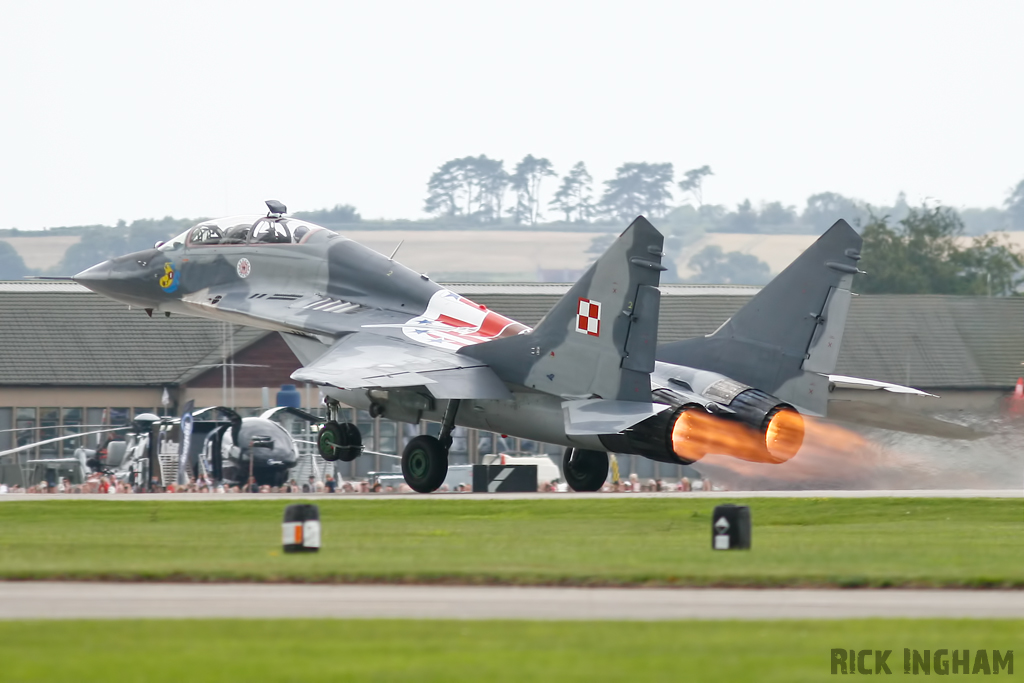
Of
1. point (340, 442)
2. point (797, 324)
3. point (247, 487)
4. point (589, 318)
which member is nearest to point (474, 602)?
point (589, 318)

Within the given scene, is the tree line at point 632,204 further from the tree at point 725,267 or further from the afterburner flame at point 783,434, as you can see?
the afterburner flame at point 783,434

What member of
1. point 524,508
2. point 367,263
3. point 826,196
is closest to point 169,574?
point 524,508

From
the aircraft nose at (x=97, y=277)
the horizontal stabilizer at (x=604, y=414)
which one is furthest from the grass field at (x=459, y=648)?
the aircraft nose at (x=97, y=277)

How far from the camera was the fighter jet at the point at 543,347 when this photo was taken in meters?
25.7

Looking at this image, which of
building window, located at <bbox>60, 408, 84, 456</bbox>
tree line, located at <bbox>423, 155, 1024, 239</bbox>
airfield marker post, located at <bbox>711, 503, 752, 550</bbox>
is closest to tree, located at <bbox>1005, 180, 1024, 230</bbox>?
tree line, located at <bbox>423, 155, 1024, 239</bbox>

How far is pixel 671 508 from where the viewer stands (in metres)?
24.1

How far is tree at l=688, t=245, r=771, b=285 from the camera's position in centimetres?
12038

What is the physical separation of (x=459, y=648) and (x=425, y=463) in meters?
17.9

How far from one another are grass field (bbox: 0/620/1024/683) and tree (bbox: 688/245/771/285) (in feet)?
355

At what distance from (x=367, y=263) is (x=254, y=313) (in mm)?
2524

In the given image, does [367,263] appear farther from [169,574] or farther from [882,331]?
[882,331]

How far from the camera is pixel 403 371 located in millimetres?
27422

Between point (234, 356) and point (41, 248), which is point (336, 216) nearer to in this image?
point (41, 248)

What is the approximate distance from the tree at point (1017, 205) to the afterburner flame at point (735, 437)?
12791 cm
